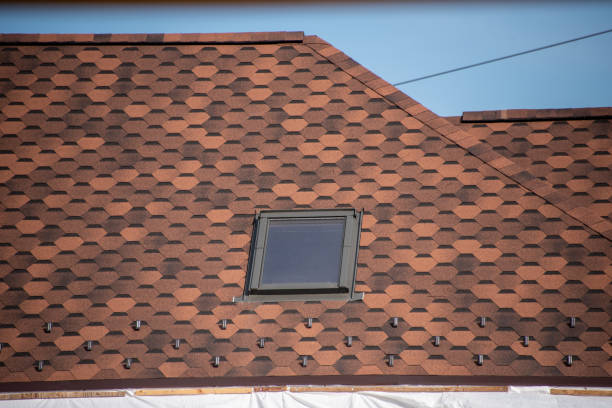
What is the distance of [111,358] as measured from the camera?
8.90 metres

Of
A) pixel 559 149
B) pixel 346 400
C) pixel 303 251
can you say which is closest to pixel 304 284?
pixel 303 251

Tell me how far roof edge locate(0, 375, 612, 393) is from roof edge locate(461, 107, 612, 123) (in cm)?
502

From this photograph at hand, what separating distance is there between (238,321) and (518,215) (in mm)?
3874

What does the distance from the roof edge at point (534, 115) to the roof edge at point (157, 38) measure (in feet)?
10.0

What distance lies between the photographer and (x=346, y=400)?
8102 mm

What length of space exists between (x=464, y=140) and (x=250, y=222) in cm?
322

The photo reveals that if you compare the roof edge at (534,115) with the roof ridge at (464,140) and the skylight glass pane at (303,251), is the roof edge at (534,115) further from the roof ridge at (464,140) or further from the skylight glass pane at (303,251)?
the skylight glass pane at (303,251)

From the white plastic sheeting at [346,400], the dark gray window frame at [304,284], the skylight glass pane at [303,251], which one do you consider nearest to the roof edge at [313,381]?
the white plastic sheeting at [346,400]

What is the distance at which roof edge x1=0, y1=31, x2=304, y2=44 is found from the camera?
473 inches

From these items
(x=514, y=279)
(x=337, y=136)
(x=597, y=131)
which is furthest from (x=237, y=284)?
(x=597, y=131)

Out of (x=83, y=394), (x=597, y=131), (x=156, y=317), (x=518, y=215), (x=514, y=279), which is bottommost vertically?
(x=83, y=394)

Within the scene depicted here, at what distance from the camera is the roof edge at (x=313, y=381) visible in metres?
8.19

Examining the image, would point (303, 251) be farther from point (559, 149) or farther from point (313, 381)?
point (559, 149)

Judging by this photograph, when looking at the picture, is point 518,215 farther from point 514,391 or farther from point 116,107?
point 116,107
